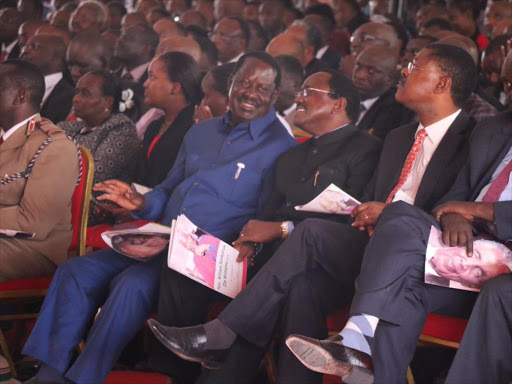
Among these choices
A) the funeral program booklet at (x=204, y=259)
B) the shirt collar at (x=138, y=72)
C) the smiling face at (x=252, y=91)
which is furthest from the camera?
the shirt collar at (x=138, y=72)

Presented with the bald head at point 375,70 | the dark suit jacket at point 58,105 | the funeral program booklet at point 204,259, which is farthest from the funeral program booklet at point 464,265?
the dark suit jacket at point 58,105

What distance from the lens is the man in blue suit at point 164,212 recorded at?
3.11 metres

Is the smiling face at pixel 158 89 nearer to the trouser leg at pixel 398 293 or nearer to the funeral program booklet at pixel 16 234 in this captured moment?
the funeral program booklet at pixel 16 234

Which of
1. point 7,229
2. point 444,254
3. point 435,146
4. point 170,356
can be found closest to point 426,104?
point 435,146

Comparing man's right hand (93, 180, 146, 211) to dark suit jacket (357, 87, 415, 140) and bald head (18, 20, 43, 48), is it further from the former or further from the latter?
bald head (18, 20, 43, 48)

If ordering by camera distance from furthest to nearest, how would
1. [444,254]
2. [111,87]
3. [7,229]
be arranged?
[111,87] < [7,229] < [444,254]

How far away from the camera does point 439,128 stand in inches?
122

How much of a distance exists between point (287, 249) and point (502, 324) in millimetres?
828

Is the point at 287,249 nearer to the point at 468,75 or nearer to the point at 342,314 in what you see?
the point at 342,314

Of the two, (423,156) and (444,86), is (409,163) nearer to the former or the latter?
(423,156)

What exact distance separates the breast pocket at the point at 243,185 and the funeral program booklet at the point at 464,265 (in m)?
1.17

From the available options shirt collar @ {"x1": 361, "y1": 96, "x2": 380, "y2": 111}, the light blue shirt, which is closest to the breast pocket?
the light blue shirt

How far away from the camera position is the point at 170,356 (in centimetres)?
310

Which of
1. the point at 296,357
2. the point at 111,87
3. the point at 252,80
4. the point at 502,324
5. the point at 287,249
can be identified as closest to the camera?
the point at 502,324
